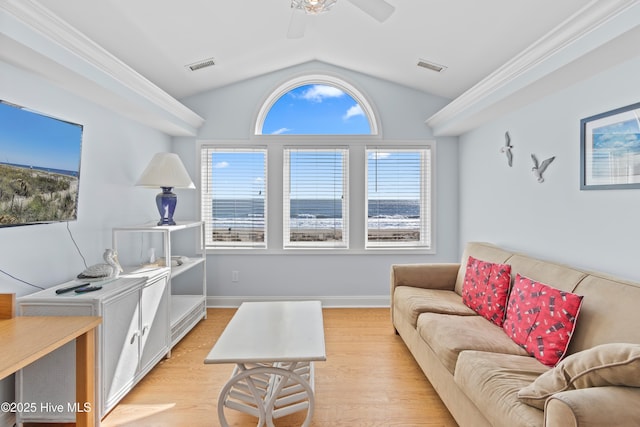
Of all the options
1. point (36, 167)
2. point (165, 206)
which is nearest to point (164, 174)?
point (165, 206)

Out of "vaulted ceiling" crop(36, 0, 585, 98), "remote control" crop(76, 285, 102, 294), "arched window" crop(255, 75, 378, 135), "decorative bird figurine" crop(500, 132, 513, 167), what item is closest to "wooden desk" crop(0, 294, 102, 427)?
"remote control" crop(76, 285, 102, 294)

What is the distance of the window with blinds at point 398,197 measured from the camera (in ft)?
14.0

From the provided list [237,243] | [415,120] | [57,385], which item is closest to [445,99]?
[415,120]

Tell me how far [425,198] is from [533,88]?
6.61ft

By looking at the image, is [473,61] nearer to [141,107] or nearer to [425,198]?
[425,198]

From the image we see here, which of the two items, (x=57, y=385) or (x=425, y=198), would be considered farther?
(x=425, y=198)

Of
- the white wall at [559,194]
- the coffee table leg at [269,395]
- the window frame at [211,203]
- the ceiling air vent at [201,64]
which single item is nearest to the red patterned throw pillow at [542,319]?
the white wall at [559,194]

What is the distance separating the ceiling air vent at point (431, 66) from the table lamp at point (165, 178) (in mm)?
2518

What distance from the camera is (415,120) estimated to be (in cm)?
421

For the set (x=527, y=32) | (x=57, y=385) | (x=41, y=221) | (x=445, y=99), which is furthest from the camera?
(x=445, y=99)

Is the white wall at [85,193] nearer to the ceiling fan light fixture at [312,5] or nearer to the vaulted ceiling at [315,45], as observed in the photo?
the vaulted ceiling at [315,45]

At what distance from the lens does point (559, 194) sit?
2506mm

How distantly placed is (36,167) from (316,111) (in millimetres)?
2957

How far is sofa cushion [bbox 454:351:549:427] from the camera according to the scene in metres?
1.37
